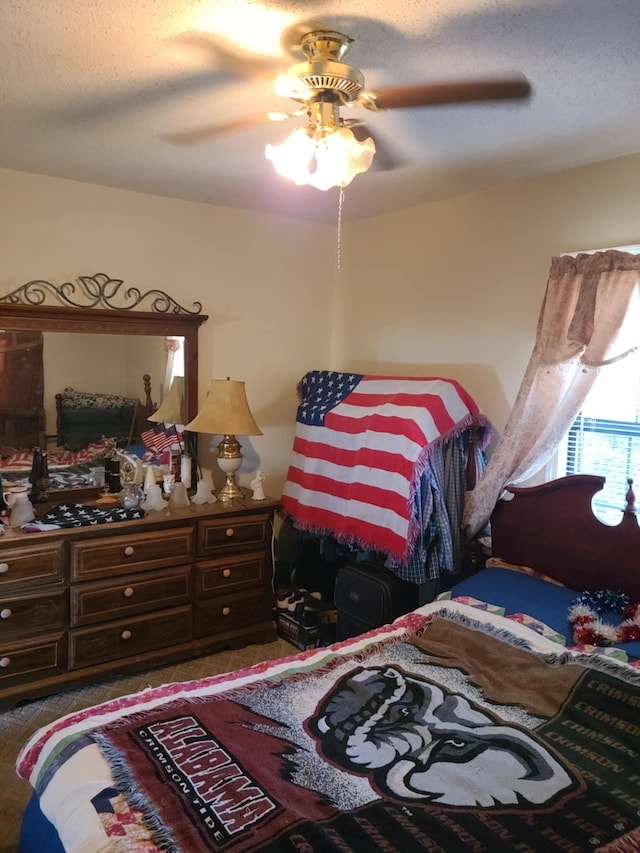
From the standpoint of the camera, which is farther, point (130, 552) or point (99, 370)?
point (99, 370)

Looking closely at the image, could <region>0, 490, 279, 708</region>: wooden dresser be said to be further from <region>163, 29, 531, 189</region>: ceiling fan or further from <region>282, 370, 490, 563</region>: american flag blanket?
<region>163, 29, 531, 189</region>: ceiling fan

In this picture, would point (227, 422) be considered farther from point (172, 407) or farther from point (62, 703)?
point (62, 703)

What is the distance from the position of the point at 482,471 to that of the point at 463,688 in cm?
134

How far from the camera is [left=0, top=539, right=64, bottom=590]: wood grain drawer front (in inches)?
111

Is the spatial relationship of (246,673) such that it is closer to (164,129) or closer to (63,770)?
(63,770)

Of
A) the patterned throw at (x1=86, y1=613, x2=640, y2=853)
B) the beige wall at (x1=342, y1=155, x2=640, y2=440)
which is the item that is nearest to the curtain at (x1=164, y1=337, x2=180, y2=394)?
the beige wall at (x1=342, y1=155, x2=640, y2=440)

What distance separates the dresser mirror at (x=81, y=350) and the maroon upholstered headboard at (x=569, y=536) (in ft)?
6.21

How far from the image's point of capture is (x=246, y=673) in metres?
2.08

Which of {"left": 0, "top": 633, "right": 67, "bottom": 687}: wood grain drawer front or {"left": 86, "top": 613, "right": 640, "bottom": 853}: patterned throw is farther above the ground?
{"left": 86, "top": 613, "right": 640, "bottom": 853}: patterned throw

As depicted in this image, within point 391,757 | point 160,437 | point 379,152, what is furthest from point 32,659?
point 379,152

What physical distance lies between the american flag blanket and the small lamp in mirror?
36cm

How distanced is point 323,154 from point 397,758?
161 centimetres

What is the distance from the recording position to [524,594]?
2600 mm

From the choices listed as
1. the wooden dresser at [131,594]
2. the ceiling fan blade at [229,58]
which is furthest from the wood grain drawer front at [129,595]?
the ceiling fan blade at [229,58]
